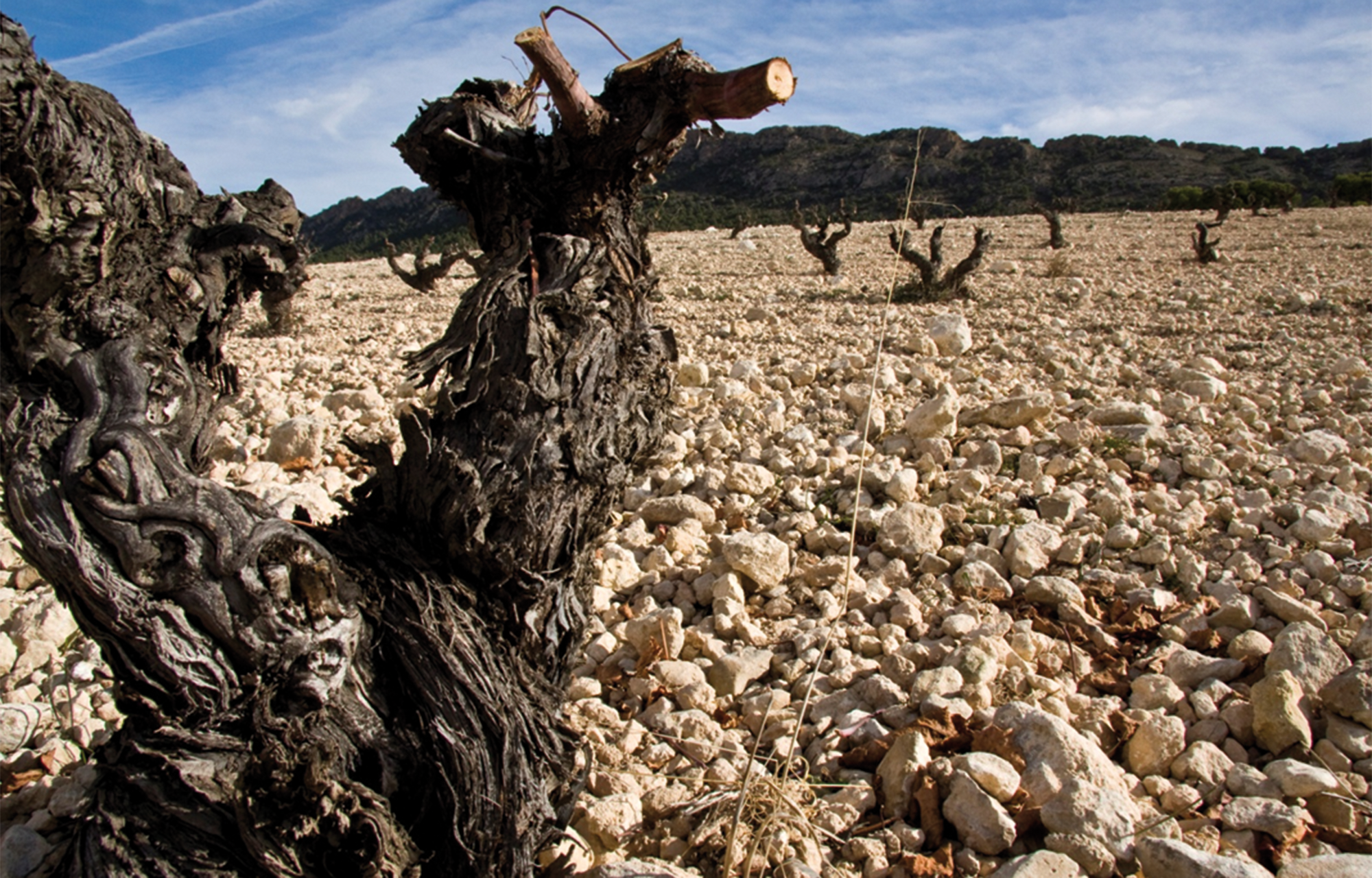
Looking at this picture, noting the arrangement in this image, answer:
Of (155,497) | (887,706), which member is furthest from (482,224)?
(887,706)

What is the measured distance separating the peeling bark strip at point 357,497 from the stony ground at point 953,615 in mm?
420

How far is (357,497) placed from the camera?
210 cm

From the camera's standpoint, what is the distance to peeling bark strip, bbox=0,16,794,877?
5.07ft

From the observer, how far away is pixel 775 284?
33.6 ft

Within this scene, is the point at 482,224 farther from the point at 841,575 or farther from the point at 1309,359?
the point at 1309,359

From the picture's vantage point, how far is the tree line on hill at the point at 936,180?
34062 mm

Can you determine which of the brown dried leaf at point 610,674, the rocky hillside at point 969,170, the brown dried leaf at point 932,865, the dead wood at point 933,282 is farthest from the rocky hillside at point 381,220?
the brown dried leaf at point 932,865

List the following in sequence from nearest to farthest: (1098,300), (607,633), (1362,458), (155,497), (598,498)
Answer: (155,497), (598,498), (607,633), (1362,458), (1098,300)

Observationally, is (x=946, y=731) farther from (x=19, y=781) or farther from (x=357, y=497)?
(x=19, y=781)

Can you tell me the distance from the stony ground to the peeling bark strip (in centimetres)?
42

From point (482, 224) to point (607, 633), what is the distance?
163cm

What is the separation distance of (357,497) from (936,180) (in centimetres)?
5733

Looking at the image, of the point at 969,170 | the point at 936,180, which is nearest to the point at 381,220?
the point at 936,180

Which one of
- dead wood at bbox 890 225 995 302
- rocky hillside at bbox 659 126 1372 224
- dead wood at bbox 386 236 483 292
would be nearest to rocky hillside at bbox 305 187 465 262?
rocky hillside at bbox 659 126 1372 224
